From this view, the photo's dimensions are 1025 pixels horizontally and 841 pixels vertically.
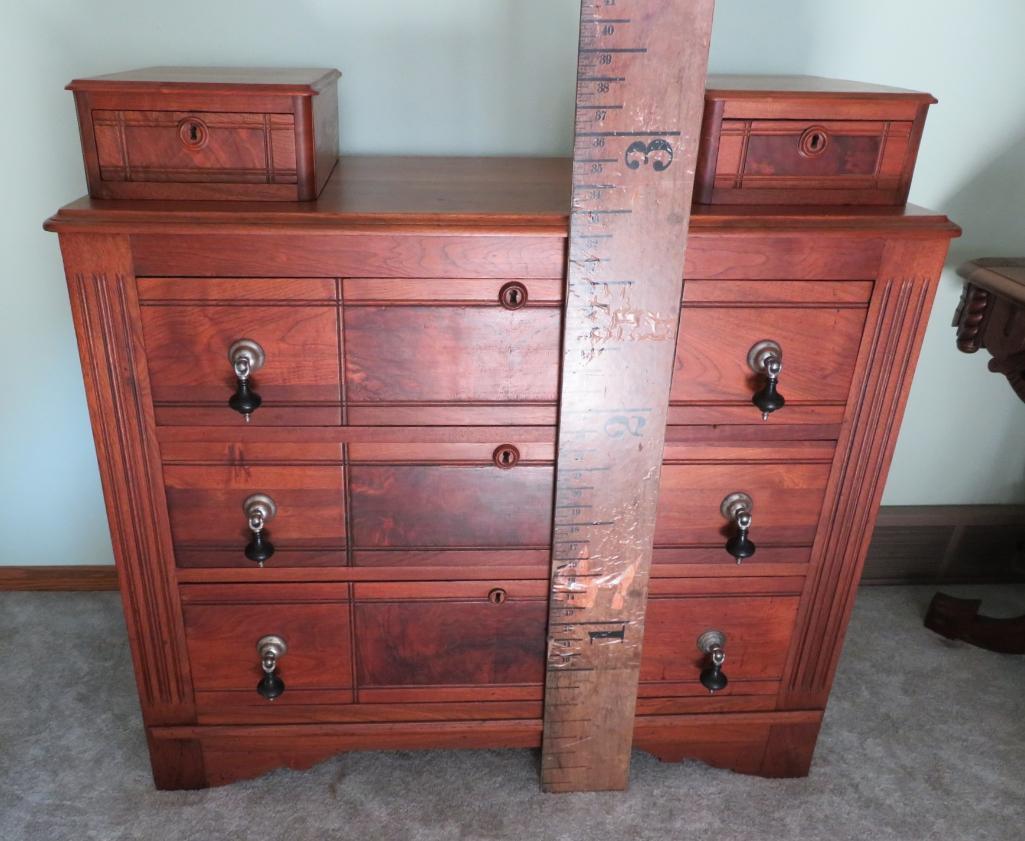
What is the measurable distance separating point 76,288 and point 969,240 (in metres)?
1.89

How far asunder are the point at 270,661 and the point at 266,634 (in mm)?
48

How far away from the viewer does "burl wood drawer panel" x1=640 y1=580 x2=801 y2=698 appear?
151 centimetres

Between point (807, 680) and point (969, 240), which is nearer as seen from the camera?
point (807, 680)

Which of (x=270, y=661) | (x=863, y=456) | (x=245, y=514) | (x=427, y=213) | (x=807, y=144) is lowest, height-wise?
(x=270, y=661)

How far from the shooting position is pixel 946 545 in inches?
88.4

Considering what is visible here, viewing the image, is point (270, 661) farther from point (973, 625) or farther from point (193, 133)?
point (973, 625)

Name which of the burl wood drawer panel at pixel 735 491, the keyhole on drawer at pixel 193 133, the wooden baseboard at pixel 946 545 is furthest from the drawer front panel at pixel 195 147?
the wooden baseboard at pixel 946 545

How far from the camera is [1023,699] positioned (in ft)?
6.28

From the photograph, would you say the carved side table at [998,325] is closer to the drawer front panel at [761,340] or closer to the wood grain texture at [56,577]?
the drawer front panel at [761,340]

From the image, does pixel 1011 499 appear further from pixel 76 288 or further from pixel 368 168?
pixel 76 288

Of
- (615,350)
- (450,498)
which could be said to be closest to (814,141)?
(615,350)

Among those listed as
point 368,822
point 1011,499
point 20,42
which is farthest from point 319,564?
point 1011,499

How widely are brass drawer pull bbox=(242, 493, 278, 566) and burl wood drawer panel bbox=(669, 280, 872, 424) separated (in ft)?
2.24

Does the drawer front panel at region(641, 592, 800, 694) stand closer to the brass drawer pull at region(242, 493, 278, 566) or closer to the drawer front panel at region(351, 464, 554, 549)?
the drawer front panel at region(351, 464, 554, 549)
